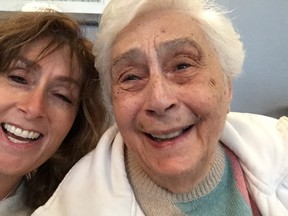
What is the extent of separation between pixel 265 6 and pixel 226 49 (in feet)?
3.54

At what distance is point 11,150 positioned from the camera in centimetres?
120

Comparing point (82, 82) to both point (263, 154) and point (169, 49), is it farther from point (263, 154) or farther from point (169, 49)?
point (263, 154)

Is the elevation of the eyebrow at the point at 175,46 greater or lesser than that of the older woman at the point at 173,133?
greater

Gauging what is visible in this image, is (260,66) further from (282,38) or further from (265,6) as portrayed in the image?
(265,6)

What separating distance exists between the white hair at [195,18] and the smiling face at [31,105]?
15 cm

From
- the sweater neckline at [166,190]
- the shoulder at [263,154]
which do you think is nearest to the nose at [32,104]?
the sweater neckline at [166,190]

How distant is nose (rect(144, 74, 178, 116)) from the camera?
0.97 m

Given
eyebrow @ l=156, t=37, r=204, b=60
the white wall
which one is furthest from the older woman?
the white wall

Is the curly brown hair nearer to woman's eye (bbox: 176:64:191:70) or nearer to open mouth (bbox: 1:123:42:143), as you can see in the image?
open mouth (bbox: 1:123:42:143)

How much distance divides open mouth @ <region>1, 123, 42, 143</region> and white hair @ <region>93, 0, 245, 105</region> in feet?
1.02

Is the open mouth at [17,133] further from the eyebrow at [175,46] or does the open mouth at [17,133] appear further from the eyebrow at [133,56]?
the eyebrow at [175,46]

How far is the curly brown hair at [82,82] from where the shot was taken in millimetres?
1211

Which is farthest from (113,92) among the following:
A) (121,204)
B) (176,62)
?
(121,204)

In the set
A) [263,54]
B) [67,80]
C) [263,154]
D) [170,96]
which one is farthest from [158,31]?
[263,54]
